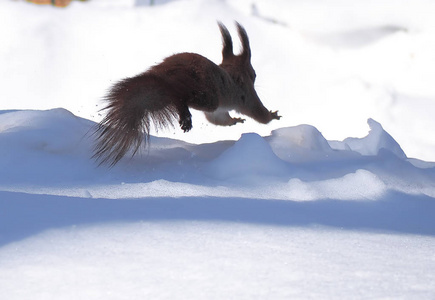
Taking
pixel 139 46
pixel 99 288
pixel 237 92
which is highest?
pixel 139 46

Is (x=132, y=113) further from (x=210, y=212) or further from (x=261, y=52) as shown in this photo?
Result: (x=261, y=52)

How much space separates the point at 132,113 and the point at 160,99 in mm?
65

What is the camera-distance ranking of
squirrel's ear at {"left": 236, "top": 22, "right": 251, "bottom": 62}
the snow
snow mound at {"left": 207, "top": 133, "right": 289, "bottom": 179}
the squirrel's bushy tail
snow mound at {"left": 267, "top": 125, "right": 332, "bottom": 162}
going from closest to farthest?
the snow → the squirrel's bushy tail → snow mound at {"left": 207, "top": 133, "right": 289, "bottom": 179} → snow mound at {"left": 267, "top": 125, "right": 332, "bottom": 162} → squirrel's ear at {"left": 236, "top": 22, "right": 251, "bottom": 62}

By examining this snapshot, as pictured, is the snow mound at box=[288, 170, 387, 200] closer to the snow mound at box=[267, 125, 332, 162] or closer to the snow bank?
the snow mound at box=[267, 125, 332, 162]

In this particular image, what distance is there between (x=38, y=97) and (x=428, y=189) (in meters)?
1.71

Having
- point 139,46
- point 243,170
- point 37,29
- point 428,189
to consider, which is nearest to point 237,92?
point 243,170

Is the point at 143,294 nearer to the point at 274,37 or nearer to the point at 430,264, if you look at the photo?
the point at 430,264

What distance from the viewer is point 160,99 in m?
1.17

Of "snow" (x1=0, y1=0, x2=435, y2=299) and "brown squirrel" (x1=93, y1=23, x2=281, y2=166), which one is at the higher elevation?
"brown squirrel" (x1=93, y1=23, x2=281, y2=166)

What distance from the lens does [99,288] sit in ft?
2.20

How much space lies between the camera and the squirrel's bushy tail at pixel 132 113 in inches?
44.7

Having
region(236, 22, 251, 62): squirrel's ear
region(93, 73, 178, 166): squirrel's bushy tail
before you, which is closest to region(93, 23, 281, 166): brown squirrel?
region(93, 73, 178, 166): squirrel's bushy tail

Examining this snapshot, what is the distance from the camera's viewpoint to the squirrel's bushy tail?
44.7 inches

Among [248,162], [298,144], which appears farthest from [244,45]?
[248,162]
